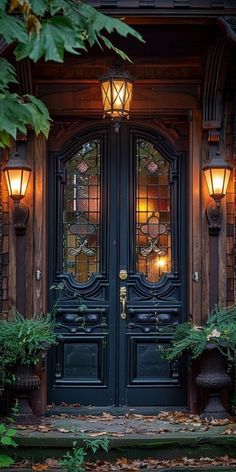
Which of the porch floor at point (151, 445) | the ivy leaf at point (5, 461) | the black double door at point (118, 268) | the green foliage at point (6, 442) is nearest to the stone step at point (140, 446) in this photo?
the porch floor at point (151, 445)

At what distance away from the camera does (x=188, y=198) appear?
8.31 meters

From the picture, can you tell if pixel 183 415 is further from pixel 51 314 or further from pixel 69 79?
pixel 69 79

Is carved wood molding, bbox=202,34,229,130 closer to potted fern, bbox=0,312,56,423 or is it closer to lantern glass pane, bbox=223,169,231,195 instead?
lantern glass pane, bbox=223,169,231,195

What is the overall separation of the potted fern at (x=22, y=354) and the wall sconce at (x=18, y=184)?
971 mm

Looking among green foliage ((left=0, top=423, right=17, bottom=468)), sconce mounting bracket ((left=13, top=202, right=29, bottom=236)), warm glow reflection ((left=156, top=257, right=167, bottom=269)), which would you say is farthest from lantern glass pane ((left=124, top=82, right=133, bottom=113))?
green foliage ((left=0, top=423, right=17, bottom=468))

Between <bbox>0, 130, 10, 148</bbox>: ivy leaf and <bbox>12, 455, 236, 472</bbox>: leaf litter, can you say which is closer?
<bbox>0, 130, 10, 148</bbox>: ivy leaf

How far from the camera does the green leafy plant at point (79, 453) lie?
21.8 ft

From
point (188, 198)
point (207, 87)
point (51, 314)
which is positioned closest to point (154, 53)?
point (207, 87)

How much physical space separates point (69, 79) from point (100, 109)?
0.42m

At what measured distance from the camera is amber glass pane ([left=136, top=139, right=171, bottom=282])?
8.41 m

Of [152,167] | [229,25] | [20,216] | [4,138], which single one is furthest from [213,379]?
[4,138]

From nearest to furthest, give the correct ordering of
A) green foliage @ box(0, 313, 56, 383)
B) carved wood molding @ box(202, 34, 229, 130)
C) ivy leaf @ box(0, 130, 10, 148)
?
ivy leaf @ box(0, 130, 10, 148) → green foliage @ box(0, 313, 56, 383) → carved wood molding @ box(202, 34, 229, 130)

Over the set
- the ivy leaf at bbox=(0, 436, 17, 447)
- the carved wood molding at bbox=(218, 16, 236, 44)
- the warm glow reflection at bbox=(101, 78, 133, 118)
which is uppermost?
the carved wood molding at bbox=(218, 16, 236, 44)

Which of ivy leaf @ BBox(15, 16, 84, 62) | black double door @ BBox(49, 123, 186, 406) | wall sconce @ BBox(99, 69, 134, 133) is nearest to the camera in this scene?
ivy leaf @ BBox(15, 16, 84, 62)
